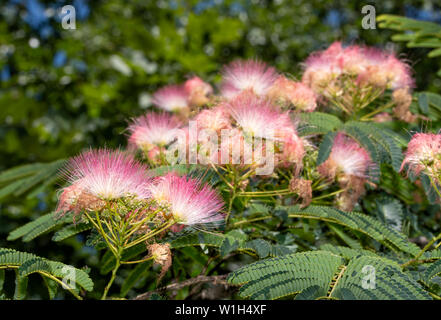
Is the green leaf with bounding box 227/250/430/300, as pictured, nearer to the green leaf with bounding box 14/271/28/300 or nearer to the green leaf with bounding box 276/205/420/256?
the green leaf with bounding box 276/205/420/256

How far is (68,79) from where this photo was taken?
17.3ft

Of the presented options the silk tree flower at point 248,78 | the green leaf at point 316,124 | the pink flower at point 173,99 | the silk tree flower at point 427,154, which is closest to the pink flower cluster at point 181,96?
the pink flower at point 173,99

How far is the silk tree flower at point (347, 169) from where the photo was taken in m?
1.90

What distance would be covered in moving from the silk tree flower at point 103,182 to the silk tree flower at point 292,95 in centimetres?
75

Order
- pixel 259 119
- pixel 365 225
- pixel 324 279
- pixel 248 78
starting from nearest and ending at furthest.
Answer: pixel 324 279, pixel 259 119, pixel 365 225, pixel 248 78

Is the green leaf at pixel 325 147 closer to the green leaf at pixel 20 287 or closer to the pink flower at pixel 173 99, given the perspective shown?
the pink flower at pixel 173 99

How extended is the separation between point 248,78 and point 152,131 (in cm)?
50

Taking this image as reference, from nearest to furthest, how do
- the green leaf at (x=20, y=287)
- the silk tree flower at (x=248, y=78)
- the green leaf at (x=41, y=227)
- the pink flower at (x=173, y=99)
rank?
the green leaf at (x=20, y=287)
the green leaf at (x=41, y=227)
the silk tree flower at (x=248, y=78)
the pink flower at (x=173, y=99)

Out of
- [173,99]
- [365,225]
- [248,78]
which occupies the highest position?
[248,78]

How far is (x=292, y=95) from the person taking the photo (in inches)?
79.4

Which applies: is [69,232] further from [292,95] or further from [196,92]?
[292,95]

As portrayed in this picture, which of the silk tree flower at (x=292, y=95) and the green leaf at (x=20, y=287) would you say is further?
the silk tree flower at (x=292, y=95)

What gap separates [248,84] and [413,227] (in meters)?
0.99

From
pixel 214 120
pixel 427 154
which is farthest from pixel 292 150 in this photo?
pixel 427 154
